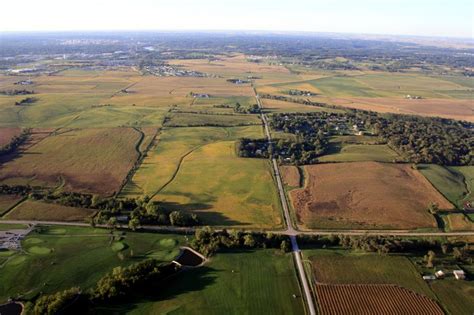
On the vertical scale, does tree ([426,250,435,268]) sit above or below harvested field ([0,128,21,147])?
below

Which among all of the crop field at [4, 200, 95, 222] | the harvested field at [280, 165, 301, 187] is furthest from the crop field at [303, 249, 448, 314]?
the crop field at [4, 200, 95, 222]

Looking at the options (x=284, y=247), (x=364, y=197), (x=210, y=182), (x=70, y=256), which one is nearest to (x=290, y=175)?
(x=364, y=197)

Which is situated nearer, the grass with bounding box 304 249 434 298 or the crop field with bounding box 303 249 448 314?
the crop field with bounding box 303 249 448 314

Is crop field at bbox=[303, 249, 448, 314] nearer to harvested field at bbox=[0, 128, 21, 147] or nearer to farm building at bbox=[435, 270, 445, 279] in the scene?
farm building at bbox=[435, 270, 445, 279]

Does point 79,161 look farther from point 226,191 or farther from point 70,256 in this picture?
point 70,256

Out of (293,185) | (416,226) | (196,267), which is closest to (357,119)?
(293,185)
